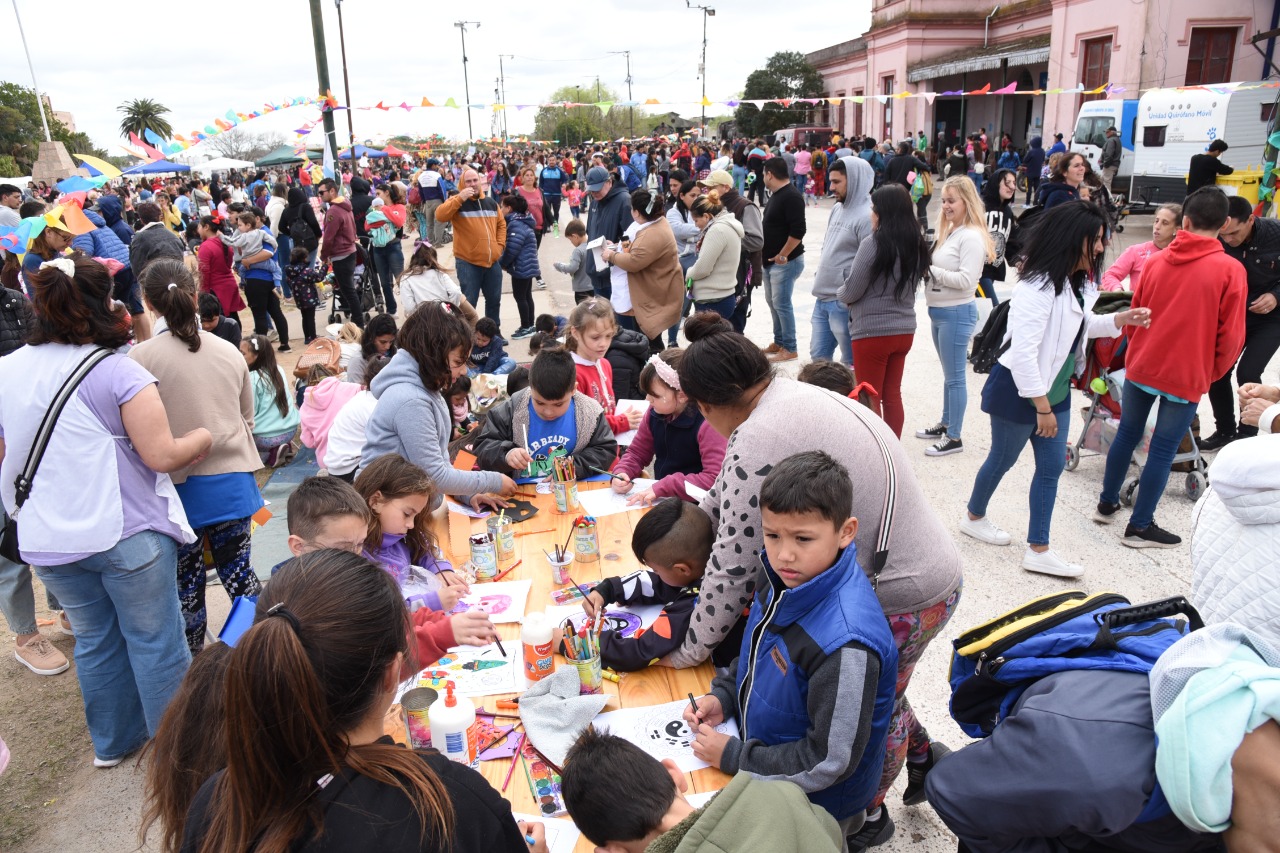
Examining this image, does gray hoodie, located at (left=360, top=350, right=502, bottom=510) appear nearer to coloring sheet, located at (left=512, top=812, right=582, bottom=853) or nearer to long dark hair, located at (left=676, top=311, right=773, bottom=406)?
long dark hair, located at (left=676, top=311, right=773, bottom=406)

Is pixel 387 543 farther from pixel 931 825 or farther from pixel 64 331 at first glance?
pixel 931 825

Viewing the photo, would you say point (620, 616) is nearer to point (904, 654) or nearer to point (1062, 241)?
point (904, 654)

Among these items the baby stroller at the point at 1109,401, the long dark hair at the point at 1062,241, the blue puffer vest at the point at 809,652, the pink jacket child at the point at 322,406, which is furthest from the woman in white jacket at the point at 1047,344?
the pink jacket child at the point at 322,406

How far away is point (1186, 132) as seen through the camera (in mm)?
14398

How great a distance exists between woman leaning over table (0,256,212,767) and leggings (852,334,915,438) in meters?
3.51

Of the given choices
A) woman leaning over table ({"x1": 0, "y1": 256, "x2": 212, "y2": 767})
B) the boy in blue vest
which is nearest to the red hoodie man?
the boy in blue vest

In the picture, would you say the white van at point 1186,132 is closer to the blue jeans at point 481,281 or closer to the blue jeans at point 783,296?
the blue jeans at point 783,296

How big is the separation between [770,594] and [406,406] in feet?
6.08

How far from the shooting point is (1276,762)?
120 centimetres

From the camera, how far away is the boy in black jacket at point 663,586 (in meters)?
2.33

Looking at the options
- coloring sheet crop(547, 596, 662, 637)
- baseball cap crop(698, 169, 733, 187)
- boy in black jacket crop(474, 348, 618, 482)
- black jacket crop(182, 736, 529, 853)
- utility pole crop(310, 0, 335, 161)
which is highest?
utility pole crop(310, 0, 335, 161)

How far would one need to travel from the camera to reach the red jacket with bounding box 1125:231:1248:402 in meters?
3.77

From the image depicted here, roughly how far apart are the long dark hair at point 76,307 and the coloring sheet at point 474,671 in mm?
1521

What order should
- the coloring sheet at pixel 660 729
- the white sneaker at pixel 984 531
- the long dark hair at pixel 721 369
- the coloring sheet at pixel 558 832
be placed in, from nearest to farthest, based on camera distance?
1. the coloring sheet at pixel 558 832
2. the coloring sheet at pixel 660 729
3. the long dark hair at pixel 721 369
4. the white sneaker at pixel 984 531
